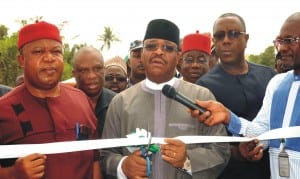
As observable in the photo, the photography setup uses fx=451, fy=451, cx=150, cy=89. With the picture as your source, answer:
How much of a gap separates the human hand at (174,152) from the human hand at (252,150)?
2.46 feet

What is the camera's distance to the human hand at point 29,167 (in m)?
3.28

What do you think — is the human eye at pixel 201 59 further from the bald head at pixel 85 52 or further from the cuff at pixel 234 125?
the cuff at pixel 234 125

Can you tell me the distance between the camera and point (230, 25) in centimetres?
494

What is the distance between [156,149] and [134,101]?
23.9 inches

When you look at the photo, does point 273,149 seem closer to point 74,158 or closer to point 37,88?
point 74,158

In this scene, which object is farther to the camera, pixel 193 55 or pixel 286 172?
pixel 193 55

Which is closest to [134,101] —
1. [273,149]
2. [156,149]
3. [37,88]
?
[156,149]

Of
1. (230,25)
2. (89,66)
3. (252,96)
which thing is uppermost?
(230,25)

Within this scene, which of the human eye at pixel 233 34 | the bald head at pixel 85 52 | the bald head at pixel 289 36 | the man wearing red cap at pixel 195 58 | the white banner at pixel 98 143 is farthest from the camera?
the man wearing red cap at pixel 195 58

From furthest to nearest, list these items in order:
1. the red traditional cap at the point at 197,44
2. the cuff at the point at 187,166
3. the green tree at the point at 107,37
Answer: the green tree at the point at 107,37 → the red traditional cap at the point at 197,44 → the cuff at the point at 187,166

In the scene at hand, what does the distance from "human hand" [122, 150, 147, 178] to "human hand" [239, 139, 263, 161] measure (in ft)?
3.37

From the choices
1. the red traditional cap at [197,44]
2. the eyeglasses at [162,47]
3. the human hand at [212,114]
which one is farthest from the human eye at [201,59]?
the human hand at [212,114]

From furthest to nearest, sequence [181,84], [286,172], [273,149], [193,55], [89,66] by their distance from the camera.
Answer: [193,55] < [89,66] < [181,84] < [273,149] < [286,172]

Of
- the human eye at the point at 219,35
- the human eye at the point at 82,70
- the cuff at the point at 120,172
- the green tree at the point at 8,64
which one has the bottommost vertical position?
the green tree at the point at 8,64
